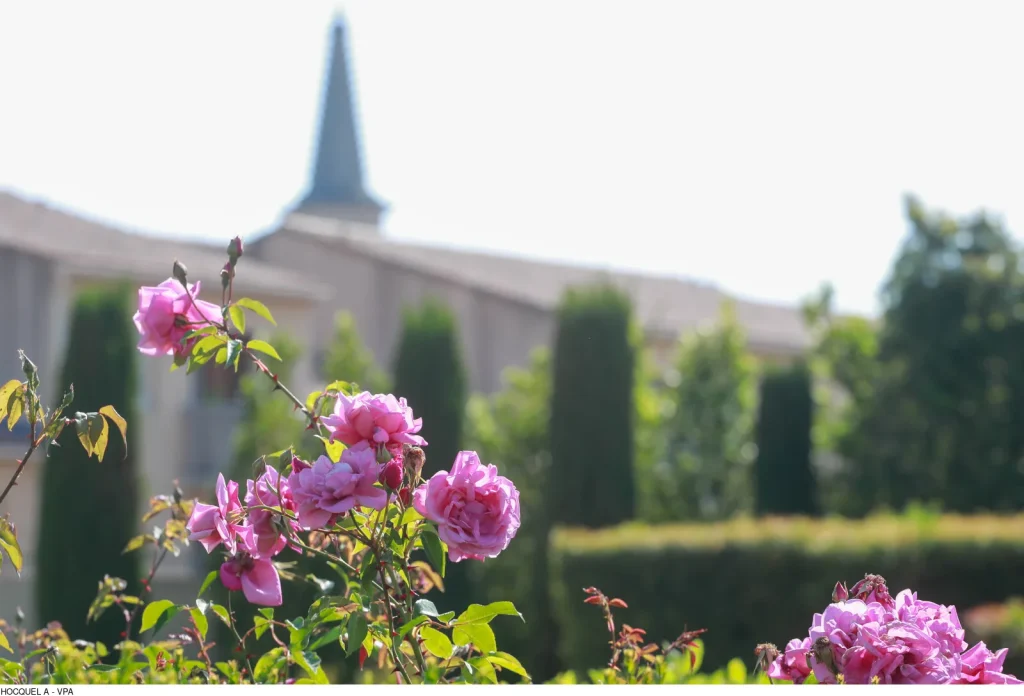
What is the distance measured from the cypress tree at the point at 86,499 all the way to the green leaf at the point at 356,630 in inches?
431

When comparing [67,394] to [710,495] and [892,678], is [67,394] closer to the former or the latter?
[892,678]

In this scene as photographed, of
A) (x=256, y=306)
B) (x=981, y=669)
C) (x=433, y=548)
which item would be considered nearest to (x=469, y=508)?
(x=433, y=548)

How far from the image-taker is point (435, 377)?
12.4m

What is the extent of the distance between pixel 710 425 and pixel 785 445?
2076 mm

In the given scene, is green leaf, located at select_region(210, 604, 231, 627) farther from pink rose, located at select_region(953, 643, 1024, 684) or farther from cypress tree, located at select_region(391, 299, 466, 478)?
cypress tree, located at select_region(391, 299, 466, 478)

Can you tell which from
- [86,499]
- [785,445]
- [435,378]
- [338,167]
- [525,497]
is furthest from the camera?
[338,167]

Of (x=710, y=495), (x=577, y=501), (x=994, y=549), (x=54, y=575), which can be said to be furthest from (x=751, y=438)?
(x=54, y=575)

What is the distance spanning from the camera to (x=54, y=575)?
12250mm

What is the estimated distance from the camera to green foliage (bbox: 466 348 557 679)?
38.6 ft

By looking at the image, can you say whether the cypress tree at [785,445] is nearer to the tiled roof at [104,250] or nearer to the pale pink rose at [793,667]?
the tiled roof at [104,250]

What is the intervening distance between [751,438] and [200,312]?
51.9ft

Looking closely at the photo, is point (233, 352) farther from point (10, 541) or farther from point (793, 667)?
point (793, 667)

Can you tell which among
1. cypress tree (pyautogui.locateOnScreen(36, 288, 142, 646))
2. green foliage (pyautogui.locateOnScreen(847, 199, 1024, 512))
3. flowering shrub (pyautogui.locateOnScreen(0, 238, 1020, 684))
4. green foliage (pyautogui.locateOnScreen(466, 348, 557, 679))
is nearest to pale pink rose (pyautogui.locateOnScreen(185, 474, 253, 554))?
flowering shrub (pyautogui.locateOnScreen(0, 238, 1020, 684))

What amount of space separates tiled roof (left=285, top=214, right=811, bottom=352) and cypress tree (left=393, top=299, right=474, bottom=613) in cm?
780
